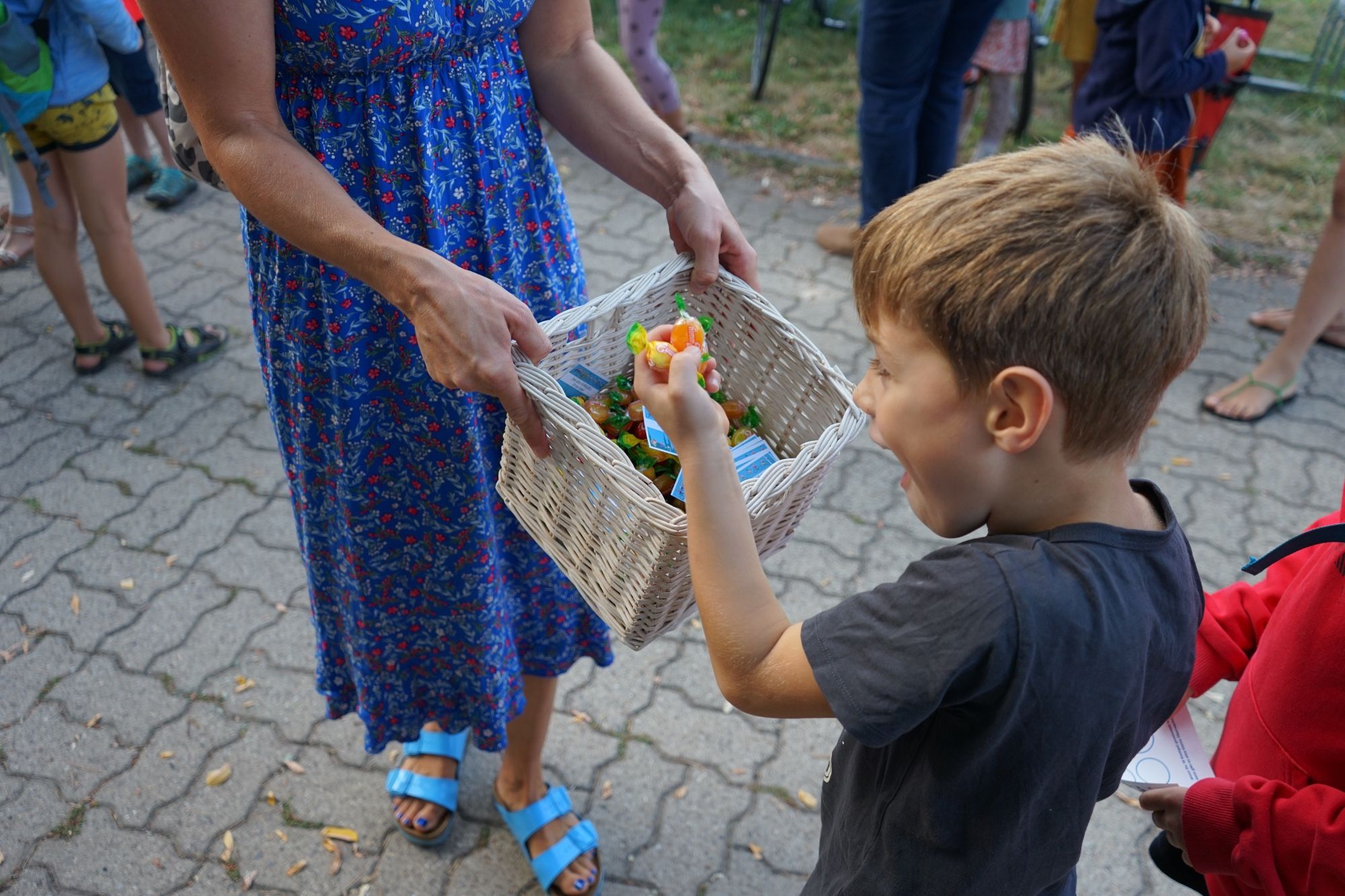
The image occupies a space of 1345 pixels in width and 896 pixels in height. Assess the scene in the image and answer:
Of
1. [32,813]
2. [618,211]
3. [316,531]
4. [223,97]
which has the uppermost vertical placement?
[223,97]

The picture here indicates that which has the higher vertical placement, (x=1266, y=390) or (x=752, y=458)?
(x=752, y=458)

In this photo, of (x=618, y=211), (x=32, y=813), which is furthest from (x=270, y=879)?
(x=618, y=211)

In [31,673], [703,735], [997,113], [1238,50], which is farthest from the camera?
[997,113]

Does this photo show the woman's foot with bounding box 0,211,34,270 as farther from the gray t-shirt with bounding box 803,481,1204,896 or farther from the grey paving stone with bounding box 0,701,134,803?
the gray t-shirt with bounding box 803,481,1204,896

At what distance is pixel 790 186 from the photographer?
5.45m

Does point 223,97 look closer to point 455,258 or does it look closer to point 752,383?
point 455,258

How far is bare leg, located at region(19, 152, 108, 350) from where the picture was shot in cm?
362

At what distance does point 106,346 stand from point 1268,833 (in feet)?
13.5

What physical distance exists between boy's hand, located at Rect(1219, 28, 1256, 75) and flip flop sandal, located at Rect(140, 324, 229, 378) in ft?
13.4

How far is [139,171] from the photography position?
5.02 metres

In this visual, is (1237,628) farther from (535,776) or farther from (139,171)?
(139,171)

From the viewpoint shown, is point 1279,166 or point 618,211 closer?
point 618,211

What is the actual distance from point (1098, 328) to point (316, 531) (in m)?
1.51

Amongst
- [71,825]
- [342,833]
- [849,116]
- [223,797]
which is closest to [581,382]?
[342,833]
